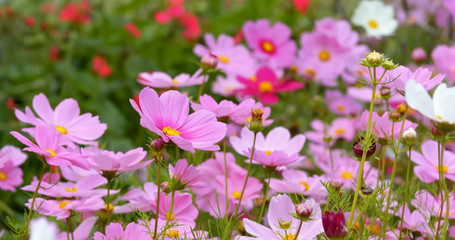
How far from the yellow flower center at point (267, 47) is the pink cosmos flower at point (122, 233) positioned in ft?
2.93

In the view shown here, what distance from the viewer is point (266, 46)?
1.43 metres

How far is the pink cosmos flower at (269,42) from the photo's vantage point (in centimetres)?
142

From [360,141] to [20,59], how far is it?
73.2 inches

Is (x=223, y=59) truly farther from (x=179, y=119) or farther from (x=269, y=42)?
(x=179, y=119)

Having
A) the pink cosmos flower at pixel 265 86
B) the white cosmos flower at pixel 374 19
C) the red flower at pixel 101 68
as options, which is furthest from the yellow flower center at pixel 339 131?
the red flower at pixel 101 68

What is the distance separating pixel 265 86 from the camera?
1.12 m

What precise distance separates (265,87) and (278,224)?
1.72ft

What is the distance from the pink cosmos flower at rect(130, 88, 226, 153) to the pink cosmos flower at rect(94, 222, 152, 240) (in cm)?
10

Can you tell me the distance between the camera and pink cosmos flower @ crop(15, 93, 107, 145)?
0.74m

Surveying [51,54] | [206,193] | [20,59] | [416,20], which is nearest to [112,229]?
[206,193]

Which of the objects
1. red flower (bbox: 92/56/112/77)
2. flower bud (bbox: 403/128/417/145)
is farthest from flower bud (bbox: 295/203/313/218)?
red flower (bbox: 92/56/112/77)

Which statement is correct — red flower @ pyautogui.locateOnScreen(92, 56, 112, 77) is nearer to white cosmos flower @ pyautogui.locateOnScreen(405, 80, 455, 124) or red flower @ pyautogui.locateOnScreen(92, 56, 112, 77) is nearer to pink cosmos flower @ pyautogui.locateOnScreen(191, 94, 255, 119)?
pink cosmos flower @ pyautogui.locateOnScreen(191, 94, 255, 119)

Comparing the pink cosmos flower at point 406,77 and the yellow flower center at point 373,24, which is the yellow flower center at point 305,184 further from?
the yellow flower center at point 373,24

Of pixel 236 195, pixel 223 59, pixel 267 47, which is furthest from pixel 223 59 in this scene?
pixel 236 195
